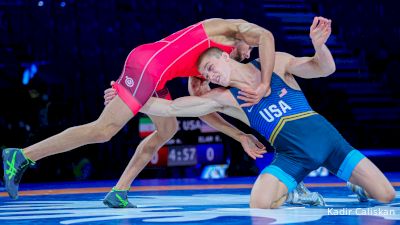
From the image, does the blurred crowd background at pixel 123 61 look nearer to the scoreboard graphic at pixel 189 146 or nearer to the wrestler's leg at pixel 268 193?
the scoreboard graphic at pixel 189 146

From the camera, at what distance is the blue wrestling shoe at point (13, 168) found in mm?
4332

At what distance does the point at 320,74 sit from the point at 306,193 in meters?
0.72

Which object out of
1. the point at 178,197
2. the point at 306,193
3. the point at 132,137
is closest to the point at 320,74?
the point at 306,193

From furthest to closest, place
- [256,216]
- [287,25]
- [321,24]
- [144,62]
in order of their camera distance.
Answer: [287,25] < [144,62] < [321,24] < [256,216]

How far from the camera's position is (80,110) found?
9.05 metres

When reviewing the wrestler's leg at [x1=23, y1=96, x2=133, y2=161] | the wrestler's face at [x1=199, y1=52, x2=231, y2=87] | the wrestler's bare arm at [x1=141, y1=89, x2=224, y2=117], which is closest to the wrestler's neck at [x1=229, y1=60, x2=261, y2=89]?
the wrestler's face at [x1=199, y1=52, x2=231, y2=87]

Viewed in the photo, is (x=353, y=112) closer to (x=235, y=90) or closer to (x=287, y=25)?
(x=287, y=25)

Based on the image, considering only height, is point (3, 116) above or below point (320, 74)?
below

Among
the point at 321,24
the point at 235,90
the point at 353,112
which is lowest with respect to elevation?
the point at 353,112

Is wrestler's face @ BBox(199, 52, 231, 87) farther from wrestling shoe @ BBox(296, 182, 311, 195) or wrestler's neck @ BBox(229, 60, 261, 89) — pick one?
wrestling shoe @ BBox(296, 182, 311, 195)

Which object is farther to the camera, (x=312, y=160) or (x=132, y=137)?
(x=132, y=137)

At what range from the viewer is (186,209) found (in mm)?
4398

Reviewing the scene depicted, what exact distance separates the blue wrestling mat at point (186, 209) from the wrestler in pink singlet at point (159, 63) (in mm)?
689

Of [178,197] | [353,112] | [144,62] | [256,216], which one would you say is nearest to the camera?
[256,216]
